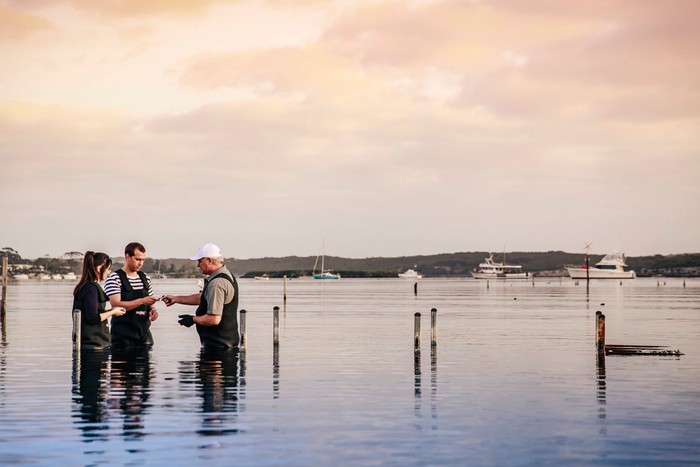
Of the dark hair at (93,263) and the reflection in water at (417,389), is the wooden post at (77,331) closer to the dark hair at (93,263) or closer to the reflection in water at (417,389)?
the dark hair at (93,263)

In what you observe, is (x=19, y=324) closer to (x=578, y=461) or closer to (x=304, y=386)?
(x=304, y=386)

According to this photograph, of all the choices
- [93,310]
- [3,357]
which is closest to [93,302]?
[93,310]

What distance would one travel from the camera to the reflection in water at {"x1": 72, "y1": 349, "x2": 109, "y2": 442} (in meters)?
15.5

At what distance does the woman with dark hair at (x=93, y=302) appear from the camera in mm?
21125

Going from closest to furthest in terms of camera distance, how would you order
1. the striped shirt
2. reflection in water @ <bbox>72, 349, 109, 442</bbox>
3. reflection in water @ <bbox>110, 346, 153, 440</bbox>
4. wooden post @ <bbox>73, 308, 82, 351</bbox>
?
reflection in water @ <bbox>72, 349, 109, 442</bbox>
reflection in water @ <bbox>110, 346, 153, 440</bbox>
the striped shirt
wooden post @ <bbox>73, 308, 82, 351</bbox>

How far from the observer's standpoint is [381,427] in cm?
1602

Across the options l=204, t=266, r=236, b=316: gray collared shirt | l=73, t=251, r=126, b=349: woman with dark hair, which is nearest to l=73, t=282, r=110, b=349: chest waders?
l=73, t=251, r=126, b=349: woman with dark hair

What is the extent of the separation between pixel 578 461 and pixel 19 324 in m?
41.5

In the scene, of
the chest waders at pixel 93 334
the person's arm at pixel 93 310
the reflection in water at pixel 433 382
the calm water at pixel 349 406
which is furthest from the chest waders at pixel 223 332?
the reflection in water at pixel 433 382

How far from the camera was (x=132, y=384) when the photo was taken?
20.9 m

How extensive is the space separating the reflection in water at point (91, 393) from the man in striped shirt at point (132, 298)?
40.5 inches

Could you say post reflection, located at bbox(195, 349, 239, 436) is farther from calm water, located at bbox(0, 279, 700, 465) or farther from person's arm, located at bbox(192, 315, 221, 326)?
person's arm, located at bbox(192, 315, 221, 326)

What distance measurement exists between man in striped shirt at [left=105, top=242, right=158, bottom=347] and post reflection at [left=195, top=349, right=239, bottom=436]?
1.66 metres

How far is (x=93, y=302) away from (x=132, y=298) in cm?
90
